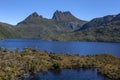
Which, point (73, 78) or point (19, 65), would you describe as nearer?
point (73, 78)

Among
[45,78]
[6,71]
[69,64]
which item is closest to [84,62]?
[69,64]

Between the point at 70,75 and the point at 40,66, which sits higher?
the point at 40,66

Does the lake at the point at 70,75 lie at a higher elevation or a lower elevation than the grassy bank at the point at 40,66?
lower

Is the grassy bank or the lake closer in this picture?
the grassy bank

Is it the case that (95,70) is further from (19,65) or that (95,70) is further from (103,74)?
(19,65)

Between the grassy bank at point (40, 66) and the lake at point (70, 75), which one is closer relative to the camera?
the grassy bank at point (40, 66)

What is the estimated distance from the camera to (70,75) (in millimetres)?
152625

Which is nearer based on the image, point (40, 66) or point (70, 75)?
point (70, 75)

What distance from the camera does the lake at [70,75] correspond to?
5694 inches

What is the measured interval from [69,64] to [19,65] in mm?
40803

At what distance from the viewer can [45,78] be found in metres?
142

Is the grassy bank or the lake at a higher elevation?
the grassy bank

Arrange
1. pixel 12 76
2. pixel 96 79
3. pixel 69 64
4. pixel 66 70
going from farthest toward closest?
pixel 69 64 < pixel 66 70 < pixel 96 79 < pixel 12 76

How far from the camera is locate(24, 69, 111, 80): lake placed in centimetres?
14462
